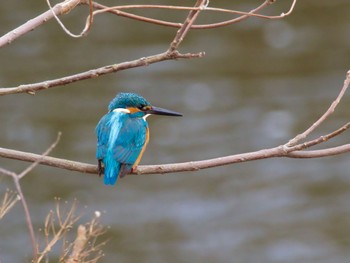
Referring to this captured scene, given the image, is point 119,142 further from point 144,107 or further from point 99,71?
point 99,71

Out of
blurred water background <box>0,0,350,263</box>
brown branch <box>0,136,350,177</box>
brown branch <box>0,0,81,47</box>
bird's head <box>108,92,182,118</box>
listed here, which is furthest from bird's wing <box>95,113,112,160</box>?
blurred water background <box>0,0,350,263</box>

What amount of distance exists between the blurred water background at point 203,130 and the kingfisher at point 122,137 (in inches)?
110

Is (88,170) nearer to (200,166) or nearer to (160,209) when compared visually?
(200,166)

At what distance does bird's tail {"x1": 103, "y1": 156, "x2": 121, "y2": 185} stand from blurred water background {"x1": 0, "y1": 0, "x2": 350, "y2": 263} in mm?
3046

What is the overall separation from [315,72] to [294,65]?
0.22m

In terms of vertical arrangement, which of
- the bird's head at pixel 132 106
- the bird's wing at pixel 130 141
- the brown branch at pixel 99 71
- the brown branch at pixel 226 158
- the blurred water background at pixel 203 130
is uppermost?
the blurred water background at pixel 203 130

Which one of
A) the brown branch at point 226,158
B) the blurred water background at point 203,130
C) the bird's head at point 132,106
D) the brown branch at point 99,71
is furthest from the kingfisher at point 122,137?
the blurred water background at point 203,130

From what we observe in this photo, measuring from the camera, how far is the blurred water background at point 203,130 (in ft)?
21.8

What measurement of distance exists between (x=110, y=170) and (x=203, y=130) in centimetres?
407

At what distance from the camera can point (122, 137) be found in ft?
11.7

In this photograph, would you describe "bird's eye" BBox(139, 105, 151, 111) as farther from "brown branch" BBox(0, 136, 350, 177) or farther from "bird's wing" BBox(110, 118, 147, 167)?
"brown branch" BBox(0, 136, 350, 177)

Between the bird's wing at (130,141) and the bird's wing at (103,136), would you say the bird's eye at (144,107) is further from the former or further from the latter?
the bird's wing at (103,136)

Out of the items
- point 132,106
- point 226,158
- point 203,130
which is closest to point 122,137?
point 132,106

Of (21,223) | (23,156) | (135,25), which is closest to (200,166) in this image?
(23,156)
